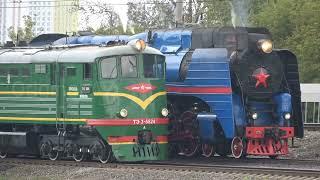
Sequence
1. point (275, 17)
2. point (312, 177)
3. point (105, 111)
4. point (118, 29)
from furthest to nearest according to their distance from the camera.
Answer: point (118, 29) → point (275, 17) → point (105, 111) → point (312, 177)

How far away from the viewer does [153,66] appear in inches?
617

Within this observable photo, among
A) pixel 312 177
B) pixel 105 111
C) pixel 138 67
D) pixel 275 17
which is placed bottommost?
pixel 312 177

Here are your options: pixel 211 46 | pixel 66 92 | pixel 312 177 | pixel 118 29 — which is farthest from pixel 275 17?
pixel 312 177

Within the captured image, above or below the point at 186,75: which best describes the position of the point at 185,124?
below

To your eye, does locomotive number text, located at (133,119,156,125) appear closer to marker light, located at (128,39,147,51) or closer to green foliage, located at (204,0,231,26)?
marker light, located at (128,39,147,51)

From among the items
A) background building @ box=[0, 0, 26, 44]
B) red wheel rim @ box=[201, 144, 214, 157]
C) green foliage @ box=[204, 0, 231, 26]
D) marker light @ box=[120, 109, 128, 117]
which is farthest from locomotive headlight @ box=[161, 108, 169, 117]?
background building @ box=[0, 0, 26, 44]

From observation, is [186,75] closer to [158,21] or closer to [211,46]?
[211,46]

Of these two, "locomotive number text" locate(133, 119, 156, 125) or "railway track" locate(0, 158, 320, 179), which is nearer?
"railway track" locate(0, 158, 320, 179)

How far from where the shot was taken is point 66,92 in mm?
15602

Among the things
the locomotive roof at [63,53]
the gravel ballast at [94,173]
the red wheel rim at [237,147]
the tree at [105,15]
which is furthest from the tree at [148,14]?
the gravel ballast at [94,173]

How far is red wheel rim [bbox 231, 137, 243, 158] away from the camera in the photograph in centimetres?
1581

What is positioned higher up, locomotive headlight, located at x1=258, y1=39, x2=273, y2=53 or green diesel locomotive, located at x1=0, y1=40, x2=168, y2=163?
locomotive headlight, located at x1=258, y1=39, x2=273, y2=53

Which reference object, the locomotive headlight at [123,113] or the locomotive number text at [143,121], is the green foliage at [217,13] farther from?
the locomotive headlight at [123,113]

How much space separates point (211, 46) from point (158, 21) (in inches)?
1139
